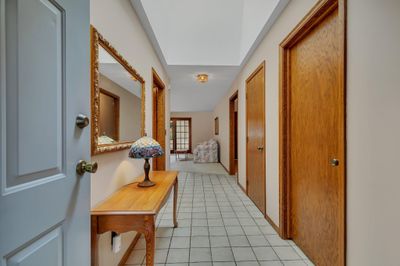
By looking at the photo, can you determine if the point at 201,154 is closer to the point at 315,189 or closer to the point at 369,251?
the point at 315,189

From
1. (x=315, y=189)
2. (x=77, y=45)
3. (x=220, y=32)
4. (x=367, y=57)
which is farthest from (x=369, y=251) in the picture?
(x=220, y=32)

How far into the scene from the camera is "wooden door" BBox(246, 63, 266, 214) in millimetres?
2588

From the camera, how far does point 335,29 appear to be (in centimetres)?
134

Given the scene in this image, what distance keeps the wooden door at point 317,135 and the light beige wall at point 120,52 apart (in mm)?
1467

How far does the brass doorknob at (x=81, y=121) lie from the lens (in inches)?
31.4

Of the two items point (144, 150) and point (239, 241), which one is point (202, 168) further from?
point (144, 150)

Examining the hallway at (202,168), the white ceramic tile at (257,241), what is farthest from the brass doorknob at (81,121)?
the hallway at (202,168)

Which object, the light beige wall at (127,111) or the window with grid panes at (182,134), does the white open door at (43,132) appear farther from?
the window with grid panes at (182,134)

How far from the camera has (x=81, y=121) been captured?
81 centimetres

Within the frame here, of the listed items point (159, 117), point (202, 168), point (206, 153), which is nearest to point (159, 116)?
point (159, 117)

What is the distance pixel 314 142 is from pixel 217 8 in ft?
8.48

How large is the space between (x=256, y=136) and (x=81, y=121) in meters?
2.45

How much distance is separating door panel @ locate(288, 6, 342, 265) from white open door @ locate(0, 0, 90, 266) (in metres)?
1.42

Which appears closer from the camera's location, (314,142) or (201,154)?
(314,142)
